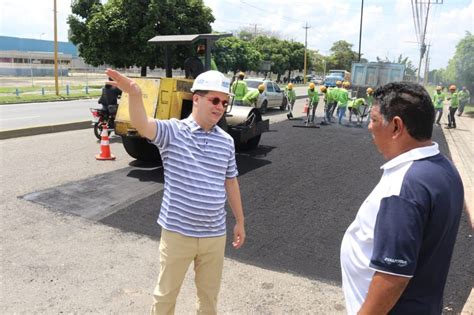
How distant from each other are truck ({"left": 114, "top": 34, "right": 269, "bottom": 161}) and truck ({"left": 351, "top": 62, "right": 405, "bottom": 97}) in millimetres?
18889

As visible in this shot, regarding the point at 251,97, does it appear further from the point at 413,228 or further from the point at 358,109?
the point at 413,228

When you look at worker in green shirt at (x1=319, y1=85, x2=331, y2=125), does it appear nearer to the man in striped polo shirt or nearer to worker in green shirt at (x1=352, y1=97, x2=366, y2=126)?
worker in green shirt at (x1=352, y1=97, x2=366, y2=126)

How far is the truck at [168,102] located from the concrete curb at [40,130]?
13.4 ft

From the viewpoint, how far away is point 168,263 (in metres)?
2.67

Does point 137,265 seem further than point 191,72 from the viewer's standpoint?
No

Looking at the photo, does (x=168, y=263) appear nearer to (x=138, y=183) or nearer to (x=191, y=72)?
(x=138, y=183)

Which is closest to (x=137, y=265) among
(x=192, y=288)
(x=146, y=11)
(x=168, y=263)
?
(x=192, y=288)

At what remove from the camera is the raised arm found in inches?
91.1

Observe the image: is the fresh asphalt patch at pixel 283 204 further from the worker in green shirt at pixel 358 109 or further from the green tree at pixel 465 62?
the green tree at pixel 465 62

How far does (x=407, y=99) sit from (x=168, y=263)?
173 cm

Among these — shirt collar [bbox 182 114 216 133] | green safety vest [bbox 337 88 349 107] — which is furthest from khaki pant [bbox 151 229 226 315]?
green safety vest [bbox 337 88 349 107]

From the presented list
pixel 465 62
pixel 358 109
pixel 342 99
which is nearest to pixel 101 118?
pixel 342 99

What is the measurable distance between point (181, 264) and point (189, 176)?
1.82 feet

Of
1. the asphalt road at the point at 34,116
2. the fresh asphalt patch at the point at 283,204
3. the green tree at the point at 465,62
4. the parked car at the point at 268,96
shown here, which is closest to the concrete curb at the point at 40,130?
the asphalt road at the point at 34,116
